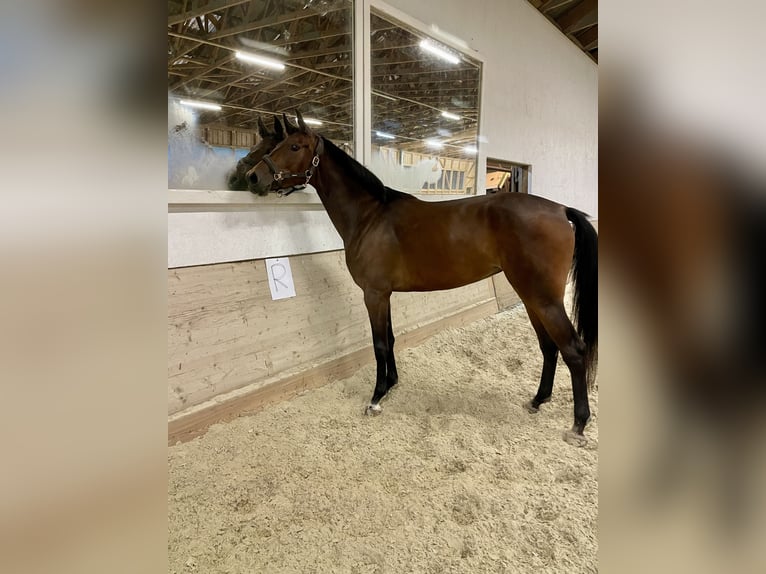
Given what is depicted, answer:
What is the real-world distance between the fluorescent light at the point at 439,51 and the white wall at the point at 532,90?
132 millimetres

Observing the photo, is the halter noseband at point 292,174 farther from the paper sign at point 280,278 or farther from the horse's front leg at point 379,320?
the horse's front leg at point 379,320

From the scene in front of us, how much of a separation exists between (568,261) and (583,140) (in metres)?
5.00

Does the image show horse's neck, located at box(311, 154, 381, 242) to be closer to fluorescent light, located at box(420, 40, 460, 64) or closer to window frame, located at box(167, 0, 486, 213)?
window frame, located at box(167, 0, 486, 213)

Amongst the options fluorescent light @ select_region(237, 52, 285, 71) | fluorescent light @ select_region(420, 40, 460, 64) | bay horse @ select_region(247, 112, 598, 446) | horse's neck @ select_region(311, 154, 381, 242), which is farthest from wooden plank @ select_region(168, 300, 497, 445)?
fluorescent light @ select_region(420, 40, 460, 64)

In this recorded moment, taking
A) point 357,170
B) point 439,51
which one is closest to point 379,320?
point 357,170

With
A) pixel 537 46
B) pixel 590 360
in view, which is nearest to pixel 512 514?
pixel 590 360

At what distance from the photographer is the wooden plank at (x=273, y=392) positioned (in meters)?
1.52

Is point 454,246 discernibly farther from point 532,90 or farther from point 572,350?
point 532,90

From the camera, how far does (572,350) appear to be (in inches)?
60.7

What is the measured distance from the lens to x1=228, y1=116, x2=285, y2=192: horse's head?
176 centimetres

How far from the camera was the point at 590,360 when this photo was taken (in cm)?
158

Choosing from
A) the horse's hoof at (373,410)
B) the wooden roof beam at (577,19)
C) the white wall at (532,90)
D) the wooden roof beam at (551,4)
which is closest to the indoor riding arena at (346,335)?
the horse's hoof at (373,410)
